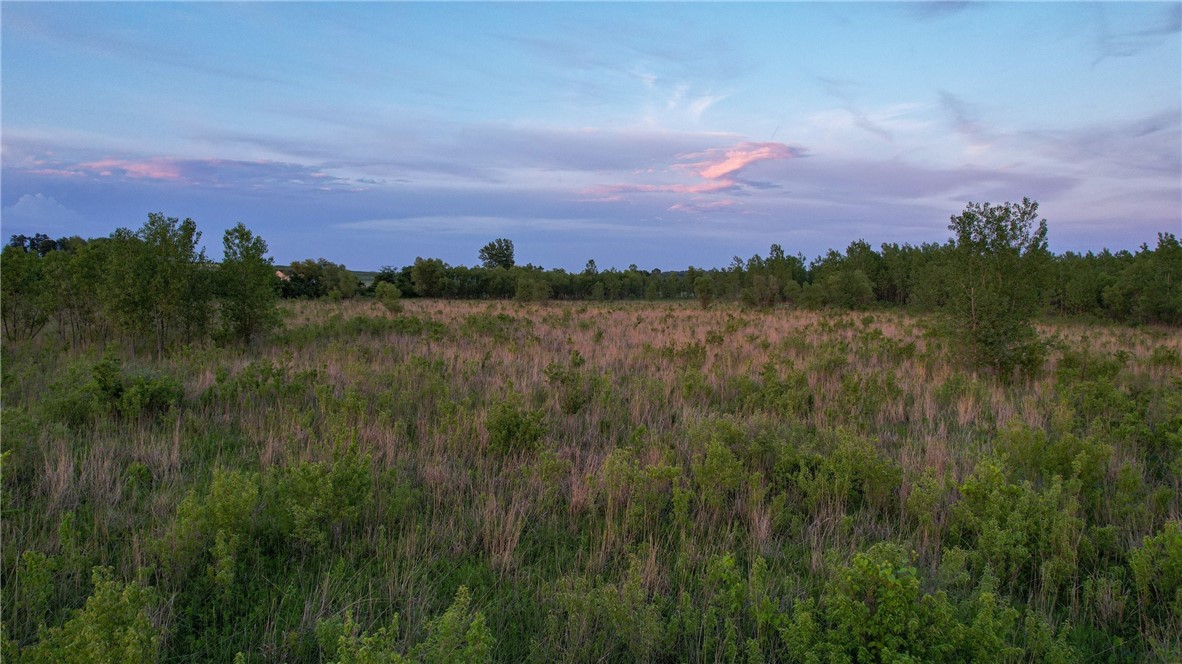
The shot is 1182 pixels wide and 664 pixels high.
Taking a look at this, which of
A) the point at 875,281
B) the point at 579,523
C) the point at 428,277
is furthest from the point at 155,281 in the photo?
the point at 875,281

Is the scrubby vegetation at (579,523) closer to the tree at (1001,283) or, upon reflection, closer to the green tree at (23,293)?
the tree at (1001,283)

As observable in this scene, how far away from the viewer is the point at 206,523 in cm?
337

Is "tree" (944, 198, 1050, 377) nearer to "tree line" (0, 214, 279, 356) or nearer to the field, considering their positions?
the field

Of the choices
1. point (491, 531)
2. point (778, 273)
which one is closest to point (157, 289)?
point (491, 531)

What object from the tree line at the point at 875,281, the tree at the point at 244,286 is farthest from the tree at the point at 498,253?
the tree at the point at 244,286

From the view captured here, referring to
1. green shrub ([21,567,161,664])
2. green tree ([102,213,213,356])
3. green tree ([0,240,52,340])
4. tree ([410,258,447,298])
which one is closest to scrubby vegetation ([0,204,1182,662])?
green shrub ([21,567,161,664])

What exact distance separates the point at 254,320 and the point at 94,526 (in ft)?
30.3

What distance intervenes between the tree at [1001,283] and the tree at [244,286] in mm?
12817

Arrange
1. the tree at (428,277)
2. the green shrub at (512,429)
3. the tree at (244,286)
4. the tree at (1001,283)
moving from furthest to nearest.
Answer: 1. the tree at (428,277)
2. the tree at (244,286)
3. the tree at (1001,283)
4. the green shrub at (512,429)

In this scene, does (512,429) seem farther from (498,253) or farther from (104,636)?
(498,253)

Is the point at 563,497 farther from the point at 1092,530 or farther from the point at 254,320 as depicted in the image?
the point at 254,320

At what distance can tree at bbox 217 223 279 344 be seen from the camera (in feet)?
38.2

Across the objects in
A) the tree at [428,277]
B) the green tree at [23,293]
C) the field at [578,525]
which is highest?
the tree at [428,277]

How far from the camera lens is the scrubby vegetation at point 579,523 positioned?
269 cm
